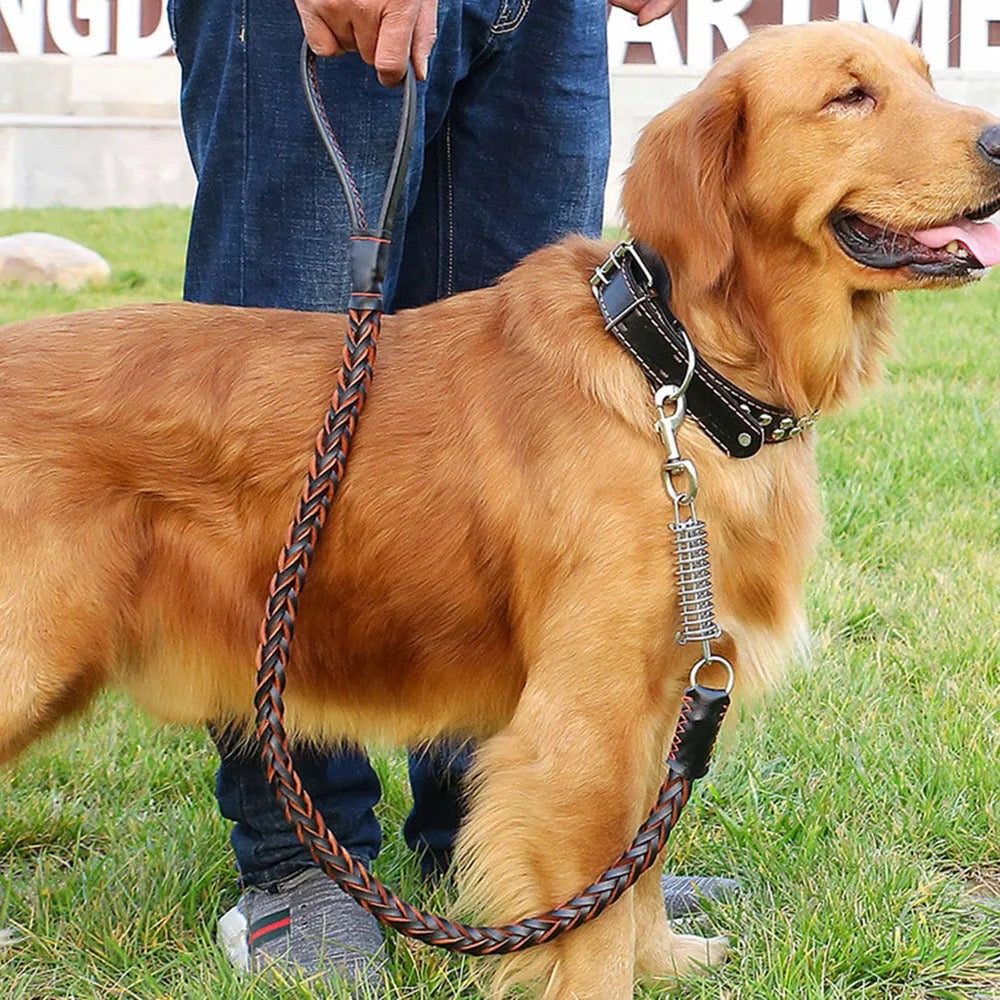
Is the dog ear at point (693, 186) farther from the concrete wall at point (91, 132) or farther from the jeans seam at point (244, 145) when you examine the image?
the concrete wall at point (91, 132)

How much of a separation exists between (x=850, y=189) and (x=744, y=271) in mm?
252

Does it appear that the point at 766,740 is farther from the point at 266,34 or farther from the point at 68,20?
the point at 68,20

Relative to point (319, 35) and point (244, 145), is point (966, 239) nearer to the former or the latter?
point (319, 35)

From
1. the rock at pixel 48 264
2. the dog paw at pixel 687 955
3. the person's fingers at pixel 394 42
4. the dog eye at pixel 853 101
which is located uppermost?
the person's fingers at pixel 394 42

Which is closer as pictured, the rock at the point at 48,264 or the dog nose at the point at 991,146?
the dog nose at the point at 991,146

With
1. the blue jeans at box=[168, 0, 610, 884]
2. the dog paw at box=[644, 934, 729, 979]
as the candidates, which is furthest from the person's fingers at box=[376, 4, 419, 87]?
the dog paw at box=[644, 934, 729, 979]

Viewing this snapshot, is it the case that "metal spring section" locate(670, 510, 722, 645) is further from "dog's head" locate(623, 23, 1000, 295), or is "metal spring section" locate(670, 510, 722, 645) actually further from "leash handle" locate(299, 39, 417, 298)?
"leash handle" locate(299, 39, 417, 298)

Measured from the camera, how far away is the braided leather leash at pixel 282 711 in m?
2.44

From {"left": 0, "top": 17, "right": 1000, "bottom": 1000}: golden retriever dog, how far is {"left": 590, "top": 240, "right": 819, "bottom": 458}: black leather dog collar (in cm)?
4

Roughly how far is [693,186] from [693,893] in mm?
1672

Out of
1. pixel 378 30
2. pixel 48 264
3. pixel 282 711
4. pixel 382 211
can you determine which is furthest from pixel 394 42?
pixel 48 264

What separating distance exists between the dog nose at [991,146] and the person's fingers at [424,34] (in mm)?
1062

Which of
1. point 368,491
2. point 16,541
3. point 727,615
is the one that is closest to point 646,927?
point 727,615

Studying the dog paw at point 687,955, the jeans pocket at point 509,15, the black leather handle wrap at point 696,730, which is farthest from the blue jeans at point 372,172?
the black leather handle wrap at point 696,730
